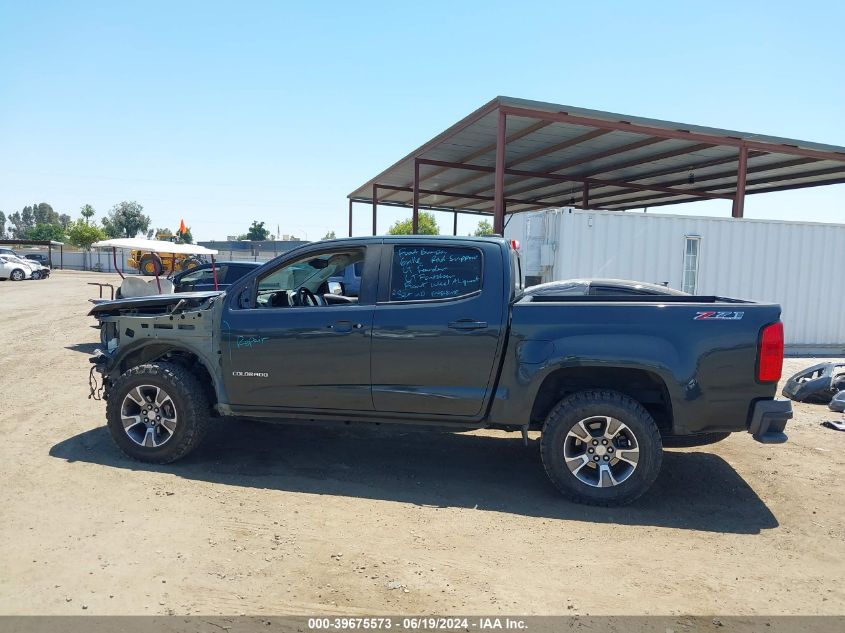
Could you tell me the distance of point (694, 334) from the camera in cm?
433

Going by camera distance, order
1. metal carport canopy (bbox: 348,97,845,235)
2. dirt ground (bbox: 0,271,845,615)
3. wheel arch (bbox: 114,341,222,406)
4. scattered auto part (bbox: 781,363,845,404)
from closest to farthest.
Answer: dirt ground (bbox: 0,271,845,615) < wheel arch (bbox: 114,341,222,406) < scattered auto part (bbox: 781,363,845,404) < metal carport canopy (bbox: 348,97,845,235)

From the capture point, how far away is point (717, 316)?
4.32 metres

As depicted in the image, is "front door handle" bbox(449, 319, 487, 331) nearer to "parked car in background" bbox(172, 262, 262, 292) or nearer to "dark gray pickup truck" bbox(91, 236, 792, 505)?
"dark gray pickup truck" bbox(91, 236, 792, 505)

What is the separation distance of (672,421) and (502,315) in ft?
4.81

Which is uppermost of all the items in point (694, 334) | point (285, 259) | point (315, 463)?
point (285, 259)

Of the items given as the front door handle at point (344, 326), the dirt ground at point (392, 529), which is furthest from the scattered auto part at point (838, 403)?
the front door handle at point (344, 326)

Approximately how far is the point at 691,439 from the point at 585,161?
44.3ft

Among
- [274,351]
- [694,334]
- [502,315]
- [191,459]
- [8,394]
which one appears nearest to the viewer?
[694,334]

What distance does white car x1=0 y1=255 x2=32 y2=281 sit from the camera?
1238 inches

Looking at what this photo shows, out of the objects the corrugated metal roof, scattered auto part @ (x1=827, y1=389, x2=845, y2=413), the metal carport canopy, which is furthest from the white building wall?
scattered auto part @ (x1=827, y1=389, x2=845, y2=413)

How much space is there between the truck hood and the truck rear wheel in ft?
9.98

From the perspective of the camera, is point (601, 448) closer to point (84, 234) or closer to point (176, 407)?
point (176, 407)

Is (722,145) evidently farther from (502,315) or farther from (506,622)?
(506,622)

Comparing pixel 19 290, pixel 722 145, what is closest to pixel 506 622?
pixel 722 145
